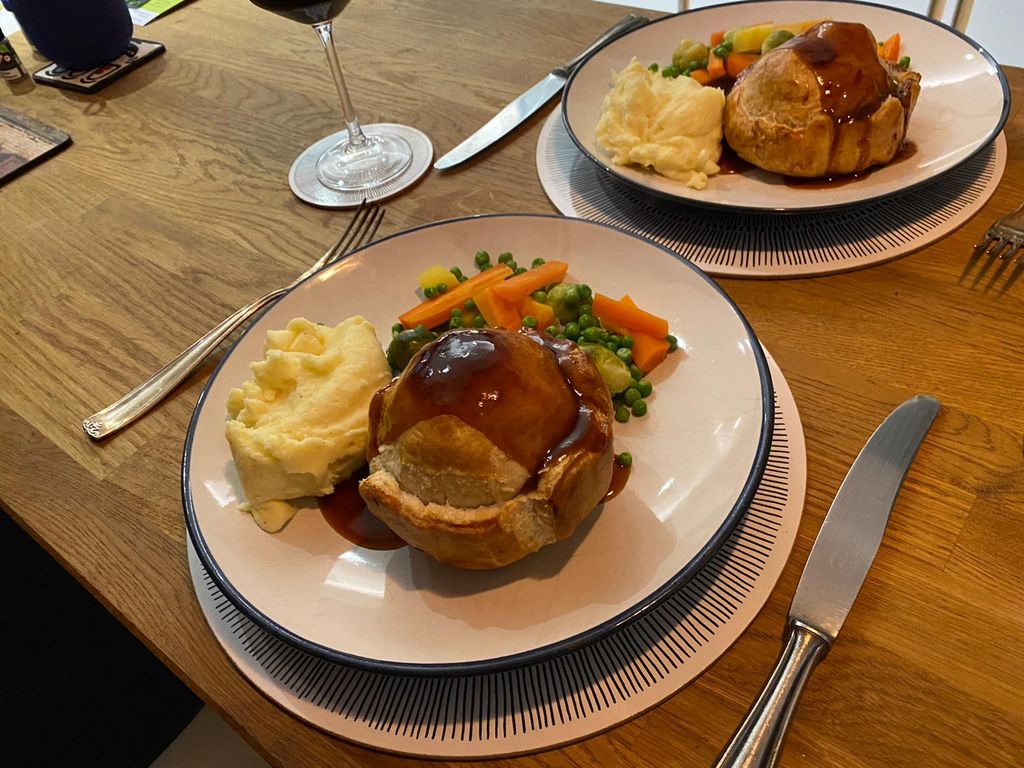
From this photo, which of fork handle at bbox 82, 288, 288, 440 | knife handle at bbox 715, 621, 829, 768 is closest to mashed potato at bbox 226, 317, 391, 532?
fork handle at bbox 82, 288, 288, 440

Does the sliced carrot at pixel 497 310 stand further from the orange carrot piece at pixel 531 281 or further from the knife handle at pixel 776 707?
the knife handle at pixel 776 707

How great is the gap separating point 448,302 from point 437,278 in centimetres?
9

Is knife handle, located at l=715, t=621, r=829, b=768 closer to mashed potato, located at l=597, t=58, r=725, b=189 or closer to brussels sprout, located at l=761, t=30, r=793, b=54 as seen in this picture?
mashed potato, located at l=597, t=58, r=725, b=189

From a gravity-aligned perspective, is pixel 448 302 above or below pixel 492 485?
below

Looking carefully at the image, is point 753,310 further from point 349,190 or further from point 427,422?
point 349,190

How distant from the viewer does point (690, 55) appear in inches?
93.4

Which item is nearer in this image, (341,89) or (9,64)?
(341,89)

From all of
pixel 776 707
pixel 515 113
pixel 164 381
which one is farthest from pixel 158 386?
pixel 776 707

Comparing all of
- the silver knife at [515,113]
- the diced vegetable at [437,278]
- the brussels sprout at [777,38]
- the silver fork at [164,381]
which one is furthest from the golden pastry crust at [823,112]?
the silver fork at [164,381]

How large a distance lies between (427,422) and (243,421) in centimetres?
46

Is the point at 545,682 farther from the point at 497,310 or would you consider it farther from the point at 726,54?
the point at 726,54

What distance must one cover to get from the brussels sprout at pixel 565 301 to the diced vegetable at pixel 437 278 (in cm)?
26

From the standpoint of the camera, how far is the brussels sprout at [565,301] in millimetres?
1682

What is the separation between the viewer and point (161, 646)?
4.56ft
